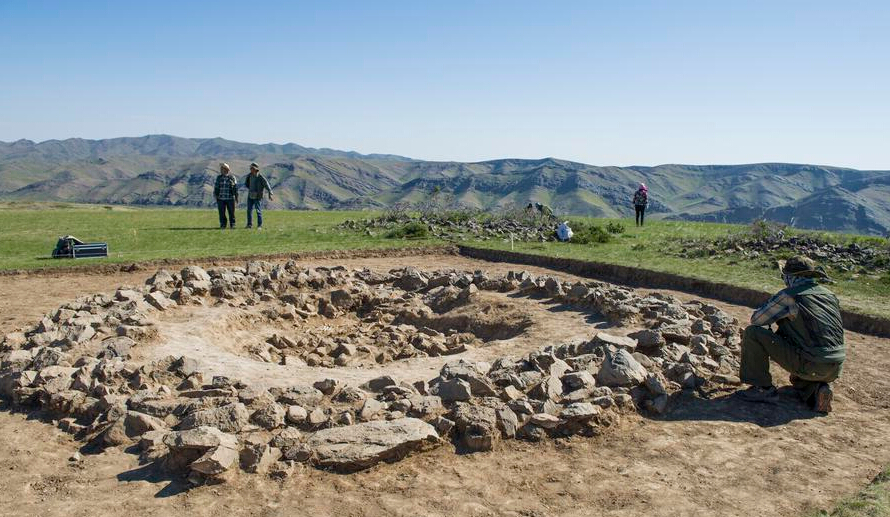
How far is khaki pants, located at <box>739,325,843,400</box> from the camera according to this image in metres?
6.43

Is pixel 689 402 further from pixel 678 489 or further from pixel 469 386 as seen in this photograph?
pixel 469 386

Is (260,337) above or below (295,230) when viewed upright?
below

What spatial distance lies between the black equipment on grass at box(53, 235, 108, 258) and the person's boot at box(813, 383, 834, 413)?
15.3m

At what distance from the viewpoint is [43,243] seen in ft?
57.5

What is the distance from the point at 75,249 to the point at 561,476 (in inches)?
560

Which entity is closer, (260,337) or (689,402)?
(689,402)

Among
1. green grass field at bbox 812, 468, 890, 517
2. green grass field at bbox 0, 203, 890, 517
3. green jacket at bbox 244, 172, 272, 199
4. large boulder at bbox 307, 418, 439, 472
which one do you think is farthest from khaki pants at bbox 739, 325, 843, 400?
green jacket at bbox 244, 172, 272, 199

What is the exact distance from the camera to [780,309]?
6.53 meters

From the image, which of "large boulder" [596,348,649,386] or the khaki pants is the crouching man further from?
"large boulder" [596,348,649,386]

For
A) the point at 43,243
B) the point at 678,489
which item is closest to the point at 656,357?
the point at 678,489

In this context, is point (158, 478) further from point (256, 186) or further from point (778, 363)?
point (256, 186)

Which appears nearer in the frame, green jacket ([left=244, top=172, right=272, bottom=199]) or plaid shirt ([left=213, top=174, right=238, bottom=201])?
plaid shirt ([left=213, top=174, right=238, bottom=201])

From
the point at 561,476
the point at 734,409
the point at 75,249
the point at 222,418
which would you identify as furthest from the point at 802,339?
the point at 75,249

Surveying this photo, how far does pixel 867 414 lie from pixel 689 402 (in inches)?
72.2
